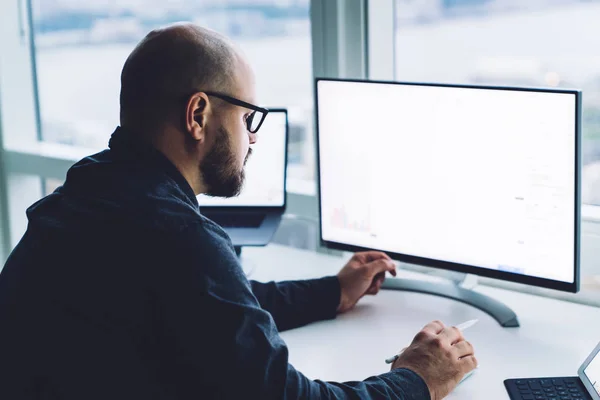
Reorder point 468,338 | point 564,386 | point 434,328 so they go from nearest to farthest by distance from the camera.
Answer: point 564,386
point 434,328
point 468,338

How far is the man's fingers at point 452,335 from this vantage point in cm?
145

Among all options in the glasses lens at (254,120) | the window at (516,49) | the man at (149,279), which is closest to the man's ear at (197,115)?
the man at (149,279)

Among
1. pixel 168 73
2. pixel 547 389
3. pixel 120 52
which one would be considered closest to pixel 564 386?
pixel 547 389

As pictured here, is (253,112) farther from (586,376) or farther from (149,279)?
(586,376)

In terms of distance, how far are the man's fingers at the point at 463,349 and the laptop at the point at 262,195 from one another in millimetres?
717

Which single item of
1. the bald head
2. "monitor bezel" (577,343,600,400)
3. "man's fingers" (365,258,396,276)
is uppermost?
the bald head

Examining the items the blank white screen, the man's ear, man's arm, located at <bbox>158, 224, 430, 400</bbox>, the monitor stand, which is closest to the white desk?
the monitor stand

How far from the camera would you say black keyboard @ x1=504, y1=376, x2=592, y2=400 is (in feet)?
4.39

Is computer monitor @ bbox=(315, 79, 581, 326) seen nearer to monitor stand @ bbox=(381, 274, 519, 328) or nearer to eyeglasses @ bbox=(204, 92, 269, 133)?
monitor stand @ bbox=(381, 274, 519, 328)

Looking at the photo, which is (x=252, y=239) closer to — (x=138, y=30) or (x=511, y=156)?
(x=511, y=156)

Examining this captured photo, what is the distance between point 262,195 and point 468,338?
72 centimetres

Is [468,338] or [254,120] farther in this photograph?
[468,338]

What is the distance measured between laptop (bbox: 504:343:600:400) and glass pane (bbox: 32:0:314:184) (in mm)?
1178

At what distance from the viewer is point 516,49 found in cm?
206
